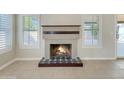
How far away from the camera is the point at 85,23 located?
8.47m

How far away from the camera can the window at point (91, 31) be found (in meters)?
8.45

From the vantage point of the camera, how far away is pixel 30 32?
8.45 meters

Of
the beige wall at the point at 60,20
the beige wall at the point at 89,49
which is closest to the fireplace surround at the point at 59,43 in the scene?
the beige wall at the point at 89,49

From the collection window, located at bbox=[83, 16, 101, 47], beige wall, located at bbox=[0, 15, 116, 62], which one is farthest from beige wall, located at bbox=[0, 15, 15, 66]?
window, located at bbox=[83, 16, 101, 47]

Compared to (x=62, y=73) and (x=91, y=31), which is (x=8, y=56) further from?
(x=91, y=31)

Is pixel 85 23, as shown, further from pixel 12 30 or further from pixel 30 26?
pixel 12 30

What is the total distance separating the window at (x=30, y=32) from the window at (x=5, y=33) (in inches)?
40.4

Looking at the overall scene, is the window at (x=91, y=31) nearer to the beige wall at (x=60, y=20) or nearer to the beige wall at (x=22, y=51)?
the beige wall at (x=60, y=20)

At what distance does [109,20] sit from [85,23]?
99 centimetres

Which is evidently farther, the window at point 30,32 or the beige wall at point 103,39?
the window at point 30,32

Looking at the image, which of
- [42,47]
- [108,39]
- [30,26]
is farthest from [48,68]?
[108,39]

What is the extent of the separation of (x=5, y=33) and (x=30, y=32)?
1675 millimetres
